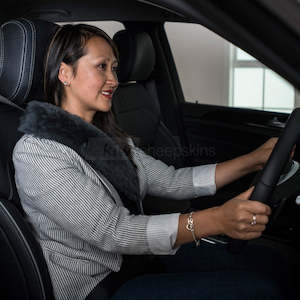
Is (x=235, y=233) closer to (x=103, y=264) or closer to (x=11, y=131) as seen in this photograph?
(x=103, y=264)

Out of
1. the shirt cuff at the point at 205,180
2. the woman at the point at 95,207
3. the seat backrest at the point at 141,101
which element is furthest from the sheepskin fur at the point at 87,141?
the seat backrest at the point at 141,101

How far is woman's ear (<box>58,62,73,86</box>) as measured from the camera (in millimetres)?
1374

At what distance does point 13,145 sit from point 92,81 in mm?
279

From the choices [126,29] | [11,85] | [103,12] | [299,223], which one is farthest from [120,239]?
[126,29]

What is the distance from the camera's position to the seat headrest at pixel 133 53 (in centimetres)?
223

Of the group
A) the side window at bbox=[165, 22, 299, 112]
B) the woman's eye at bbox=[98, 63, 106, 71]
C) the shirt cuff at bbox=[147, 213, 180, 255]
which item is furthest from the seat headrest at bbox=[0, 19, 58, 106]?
the side window at bbox=[165, 22, 299, 112]

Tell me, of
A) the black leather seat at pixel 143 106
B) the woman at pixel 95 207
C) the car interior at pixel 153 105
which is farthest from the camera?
the black leather seat at pixel 143 106

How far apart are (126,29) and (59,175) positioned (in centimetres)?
129

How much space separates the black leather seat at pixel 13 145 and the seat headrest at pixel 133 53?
2.70 ft

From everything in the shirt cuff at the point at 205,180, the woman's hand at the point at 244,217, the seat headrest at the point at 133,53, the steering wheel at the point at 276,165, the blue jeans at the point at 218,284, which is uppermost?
the seat headrest at the point at 133,53

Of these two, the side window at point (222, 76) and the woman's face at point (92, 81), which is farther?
the side window at point (222, 76)

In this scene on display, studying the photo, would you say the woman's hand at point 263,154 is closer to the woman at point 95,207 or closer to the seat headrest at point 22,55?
the woman at point 95,207

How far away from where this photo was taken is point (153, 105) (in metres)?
2.47

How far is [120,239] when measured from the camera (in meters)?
1.18
